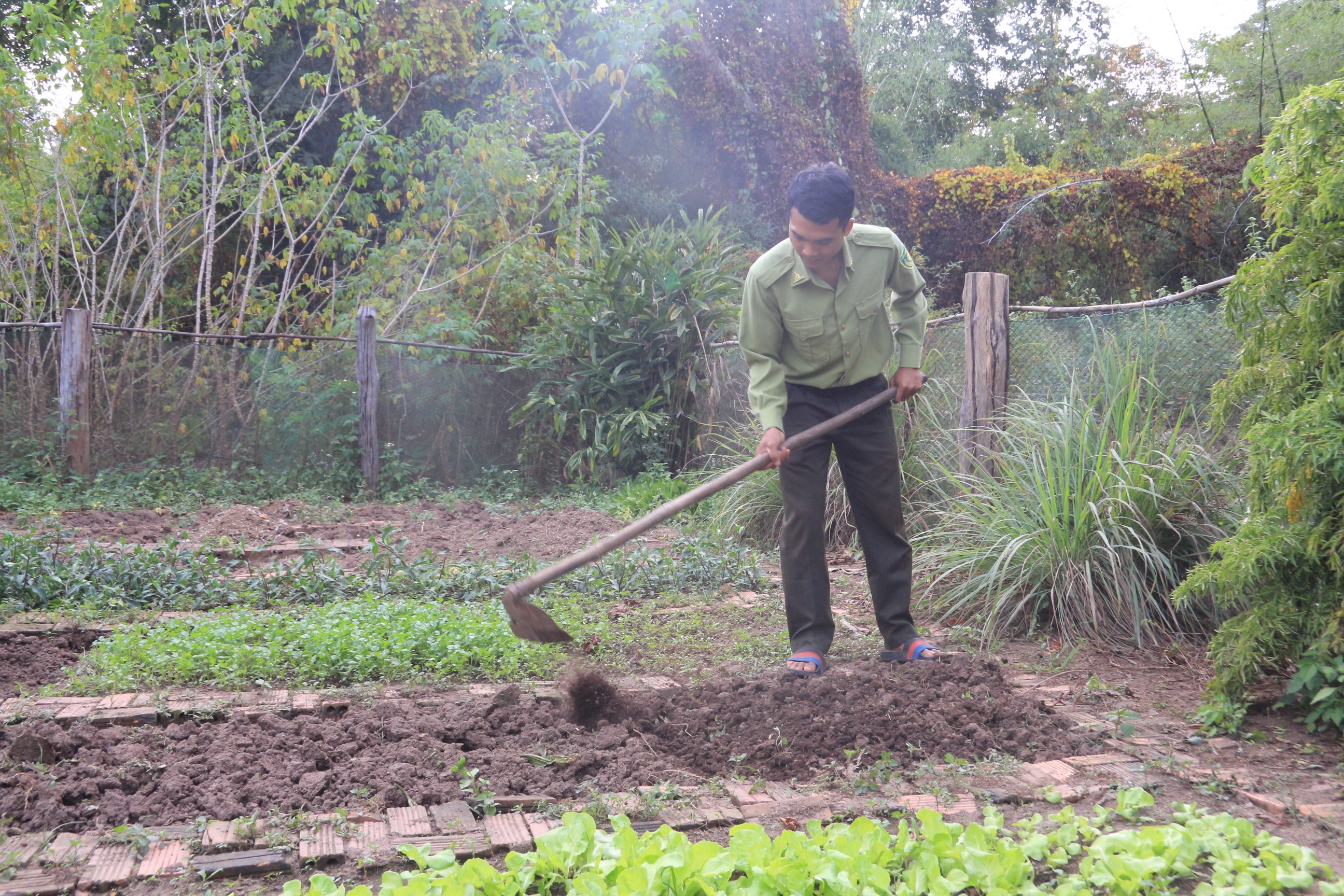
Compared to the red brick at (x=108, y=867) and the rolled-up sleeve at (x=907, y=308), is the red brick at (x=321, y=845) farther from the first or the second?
the rolled-up sleeve at (x=907, y=308)

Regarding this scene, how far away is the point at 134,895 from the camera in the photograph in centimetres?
189

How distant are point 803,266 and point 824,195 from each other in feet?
1.02

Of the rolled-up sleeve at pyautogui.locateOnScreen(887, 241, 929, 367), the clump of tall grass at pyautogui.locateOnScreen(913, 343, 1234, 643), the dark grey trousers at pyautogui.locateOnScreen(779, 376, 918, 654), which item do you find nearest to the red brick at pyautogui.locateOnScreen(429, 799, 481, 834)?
the dark grey trousers at pyautogui.locateOnScreen(779, 376, 918, 654)

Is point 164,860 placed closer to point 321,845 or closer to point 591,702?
point 321,845

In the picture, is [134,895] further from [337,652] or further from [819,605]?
[819,605]

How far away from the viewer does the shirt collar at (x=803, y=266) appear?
3.50 metres

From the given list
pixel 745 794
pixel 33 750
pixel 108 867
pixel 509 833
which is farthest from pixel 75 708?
pixel 745 794

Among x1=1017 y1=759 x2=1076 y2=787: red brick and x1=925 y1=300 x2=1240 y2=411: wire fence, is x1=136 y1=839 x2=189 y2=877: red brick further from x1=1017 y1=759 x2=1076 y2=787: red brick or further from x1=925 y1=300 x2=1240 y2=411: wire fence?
x1=925 y1=300 x2=1240 y2=411: wire fence

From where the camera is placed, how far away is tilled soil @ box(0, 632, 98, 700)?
352cm

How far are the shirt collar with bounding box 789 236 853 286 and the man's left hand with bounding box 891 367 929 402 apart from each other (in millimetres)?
458

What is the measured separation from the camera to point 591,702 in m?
3.07

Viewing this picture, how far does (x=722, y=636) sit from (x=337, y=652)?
159 cm

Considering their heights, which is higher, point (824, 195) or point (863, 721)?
point (824, 195)

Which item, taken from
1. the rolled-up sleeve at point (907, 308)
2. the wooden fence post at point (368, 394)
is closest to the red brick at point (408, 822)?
the rolled-up sleeve at point (907, 308)
